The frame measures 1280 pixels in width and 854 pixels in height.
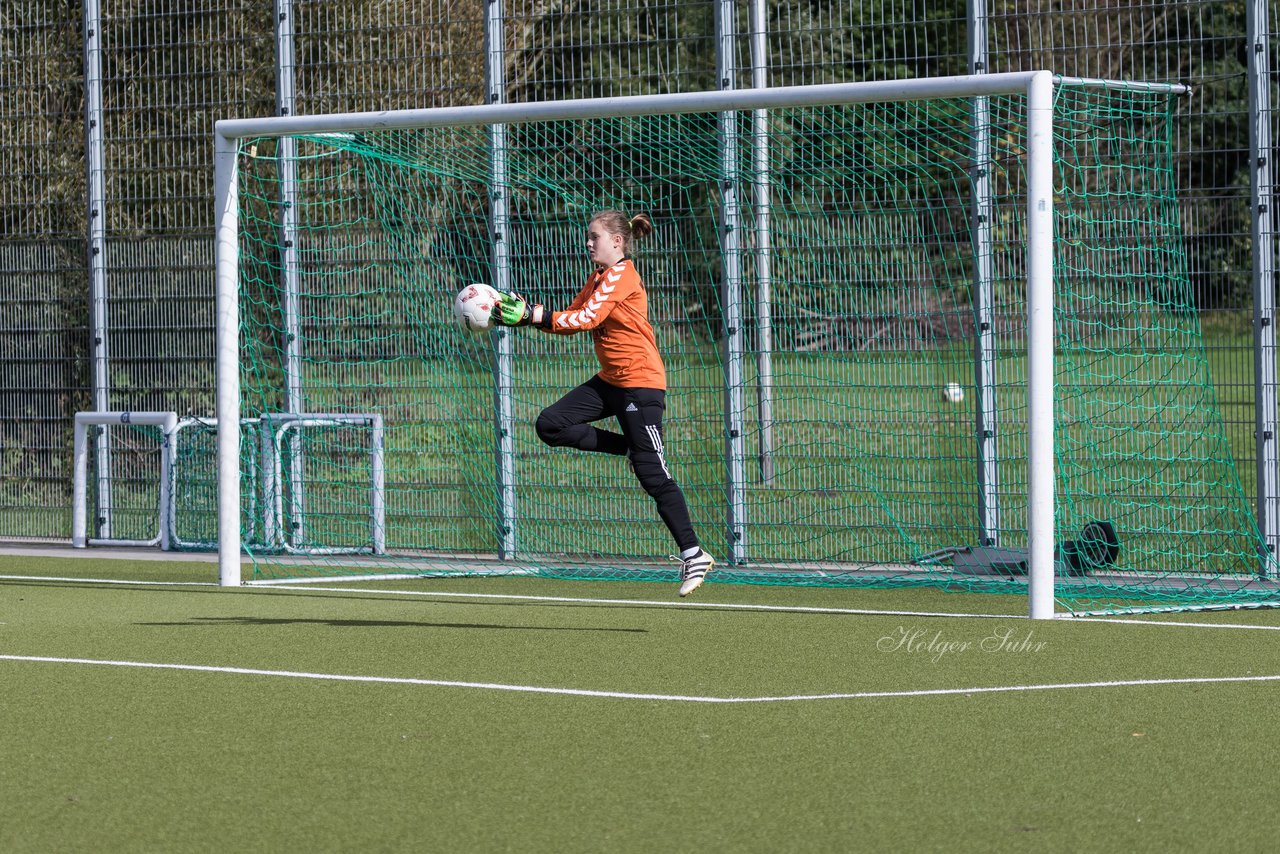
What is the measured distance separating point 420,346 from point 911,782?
826 centimetres

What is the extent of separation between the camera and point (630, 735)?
602 centimetres

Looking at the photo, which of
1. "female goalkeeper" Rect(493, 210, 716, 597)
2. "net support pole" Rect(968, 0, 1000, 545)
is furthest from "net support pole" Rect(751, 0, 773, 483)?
"female goalkeeper" Rect(493, 210, 716, 597)

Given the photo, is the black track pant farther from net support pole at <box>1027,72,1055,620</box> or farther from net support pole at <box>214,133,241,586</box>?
net support pole at <box>214,133,241,586</box>

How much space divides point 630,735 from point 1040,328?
144 inches

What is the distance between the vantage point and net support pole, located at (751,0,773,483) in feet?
39.4

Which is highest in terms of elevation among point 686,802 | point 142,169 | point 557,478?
point 142,169

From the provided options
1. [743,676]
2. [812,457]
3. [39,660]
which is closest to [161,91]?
[812,457]

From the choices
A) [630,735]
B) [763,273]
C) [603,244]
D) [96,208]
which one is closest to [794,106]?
[603,244]

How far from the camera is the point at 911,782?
17.3ft

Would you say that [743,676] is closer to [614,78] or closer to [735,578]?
[735,578]

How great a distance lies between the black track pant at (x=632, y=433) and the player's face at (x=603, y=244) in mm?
621

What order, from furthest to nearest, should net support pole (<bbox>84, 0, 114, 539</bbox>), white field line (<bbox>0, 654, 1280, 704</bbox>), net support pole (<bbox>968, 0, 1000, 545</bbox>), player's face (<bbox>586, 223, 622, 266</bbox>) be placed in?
net support pole (<bbox>84, 0, 114, 539</bbox>), net support pole (<bbox>968, 0, 1000, 545</bbox>), player's face (<bbox>586, 223, 622, 266</bbox>), white field line (<bbox>0, 654, 1280, 704</bbox>)

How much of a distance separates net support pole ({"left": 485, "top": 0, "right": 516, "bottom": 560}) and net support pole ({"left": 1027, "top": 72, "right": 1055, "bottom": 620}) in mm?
4702

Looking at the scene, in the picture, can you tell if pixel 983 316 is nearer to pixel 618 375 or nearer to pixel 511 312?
pixel 618 375
